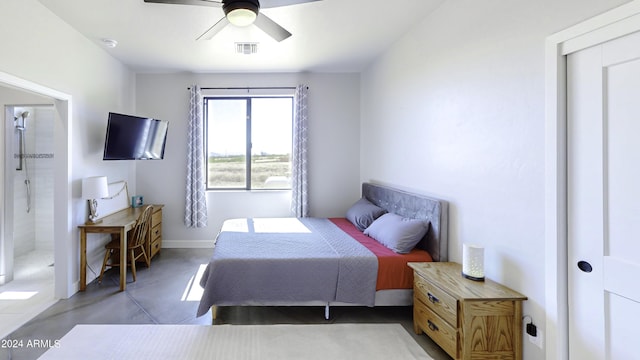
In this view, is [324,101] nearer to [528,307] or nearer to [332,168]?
[332,168]

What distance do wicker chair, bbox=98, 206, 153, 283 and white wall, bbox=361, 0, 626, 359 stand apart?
3.36 meters

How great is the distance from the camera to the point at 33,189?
170 inches

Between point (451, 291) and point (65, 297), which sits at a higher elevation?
point (451, 291)

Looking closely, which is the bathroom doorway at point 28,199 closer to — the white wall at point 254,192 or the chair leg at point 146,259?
the chair leg at point 146,259

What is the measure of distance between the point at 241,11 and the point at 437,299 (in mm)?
A: 2535

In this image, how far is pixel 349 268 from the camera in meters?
2.63

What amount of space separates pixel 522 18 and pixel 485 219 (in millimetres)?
1384

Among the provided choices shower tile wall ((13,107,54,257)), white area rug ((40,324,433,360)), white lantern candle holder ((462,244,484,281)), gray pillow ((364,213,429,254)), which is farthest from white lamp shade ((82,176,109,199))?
white lantern candle holder ((462,244,484,281))

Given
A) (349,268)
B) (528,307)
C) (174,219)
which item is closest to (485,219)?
(528,307)

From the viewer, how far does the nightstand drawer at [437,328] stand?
77.5 inches

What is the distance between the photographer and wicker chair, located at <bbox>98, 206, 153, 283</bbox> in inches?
138

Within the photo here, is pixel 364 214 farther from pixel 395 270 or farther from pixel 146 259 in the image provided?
pixel 146 259

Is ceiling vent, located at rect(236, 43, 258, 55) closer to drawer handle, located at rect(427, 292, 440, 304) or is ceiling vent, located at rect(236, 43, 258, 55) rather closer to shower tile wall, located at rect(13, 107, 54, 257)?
shower tile wall, located at rect(13, 107, 54, 257)

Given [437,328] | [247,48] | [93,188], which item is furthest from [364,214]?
[93,188]
